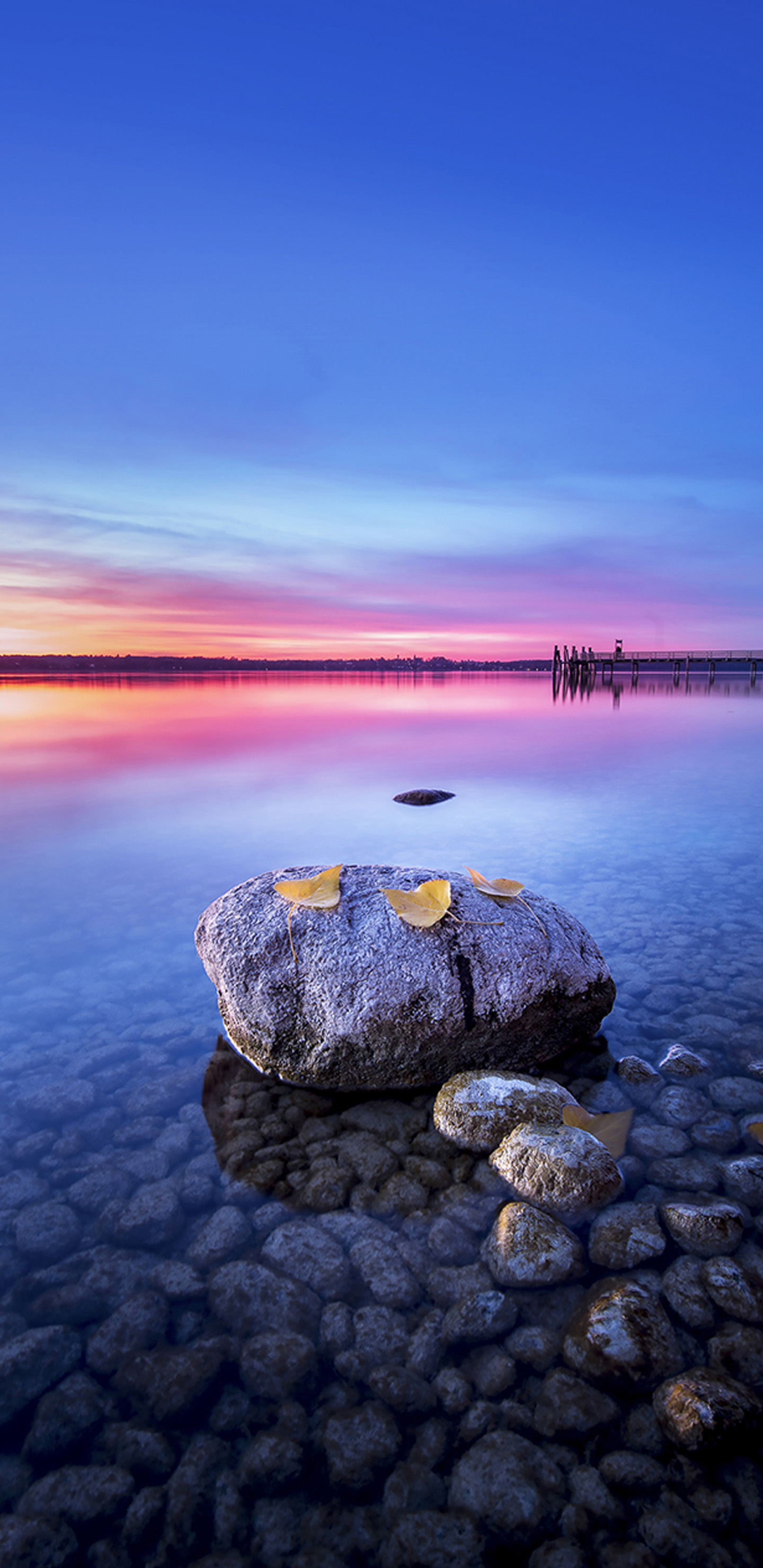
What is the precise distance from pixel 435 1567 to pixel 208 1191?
5.42ft

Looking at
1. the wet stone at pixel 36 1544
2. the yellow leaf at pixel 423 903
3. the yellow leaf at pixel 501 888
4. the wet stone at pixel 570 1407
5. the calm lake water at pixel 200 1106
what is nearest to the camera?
the wet stone at pixel 36 1544

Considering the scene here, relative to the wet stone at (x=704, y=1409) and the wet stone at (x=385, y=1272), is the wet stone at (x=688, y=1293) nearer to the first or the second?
the wet stone at (x=704, y=1409)

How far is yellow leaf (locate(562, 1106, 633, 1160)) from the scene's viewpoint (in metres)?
3.35

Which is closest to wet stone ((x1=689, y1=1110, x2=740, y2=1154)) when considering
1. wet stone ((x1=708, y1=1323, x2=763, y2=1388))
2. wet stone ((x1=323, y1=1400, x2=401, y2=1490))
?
wet stone ((x1=708, y1=1323, x2=763, y2=1388))

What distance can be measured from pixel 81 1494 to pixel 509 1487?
48.7 inches

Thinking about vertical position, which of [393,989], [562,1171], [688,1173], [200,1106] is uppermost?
[393,989]

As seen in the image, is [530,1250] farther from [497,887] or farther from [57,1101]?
[57,1101]

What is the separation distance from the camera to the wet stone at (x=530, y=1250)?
8.66 ft

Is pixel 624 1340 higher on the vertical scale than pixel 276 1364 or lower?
higher

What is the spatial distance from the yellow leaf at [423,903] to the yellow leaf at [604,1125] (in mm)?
1191

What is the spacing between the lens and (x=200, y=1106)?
3.88 meters

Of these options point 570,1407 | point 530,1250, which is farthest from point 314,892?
point 570,1407

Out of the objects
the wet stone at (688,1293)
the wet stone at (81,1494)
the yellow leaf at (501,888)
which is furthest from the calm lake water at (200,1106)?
the yellow leaf at (501,888)

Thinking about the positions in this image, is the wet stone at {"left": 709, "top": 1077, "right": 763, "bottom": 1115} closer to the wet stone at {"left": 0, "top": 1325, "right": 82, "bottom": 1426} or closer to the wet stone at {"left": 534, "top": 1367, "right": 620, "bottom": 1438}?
the wet stone at {"left": 534, "top": 1367, "right": 620, "bottom": 1438}
